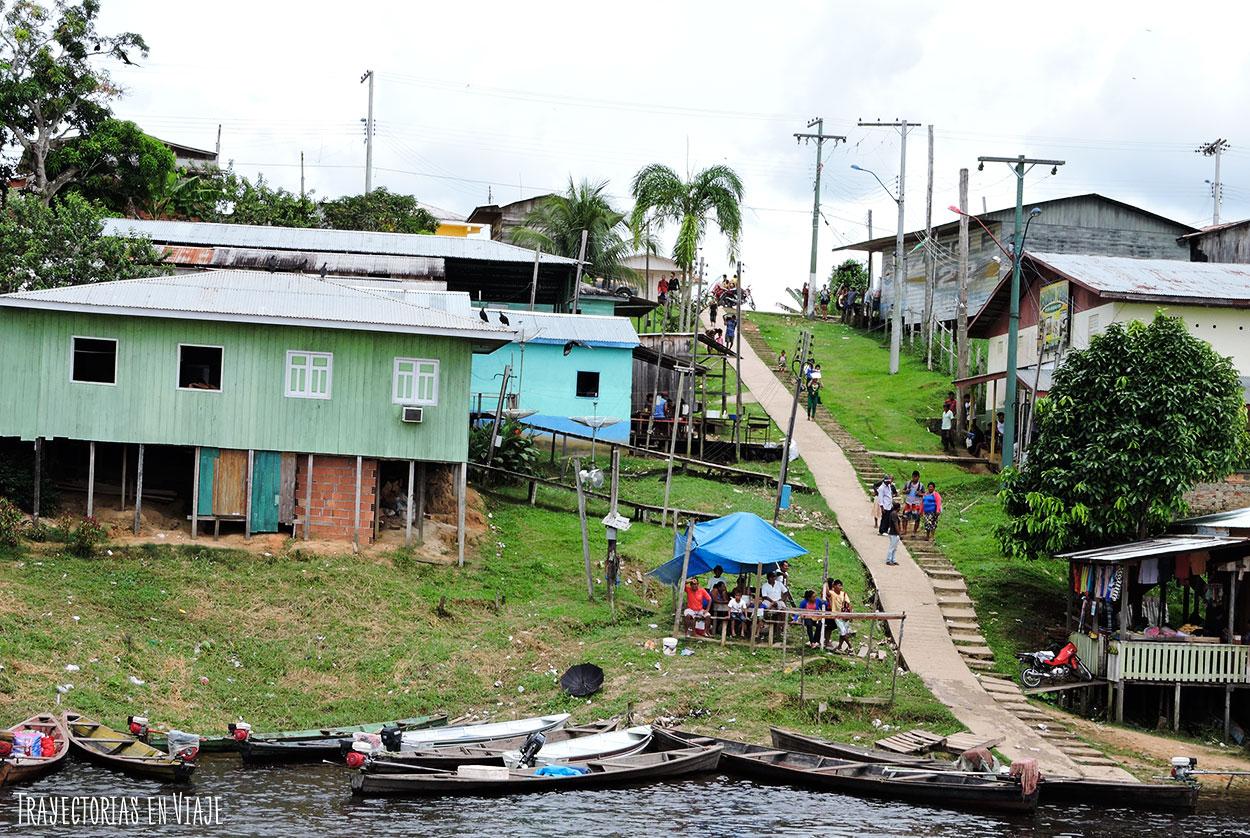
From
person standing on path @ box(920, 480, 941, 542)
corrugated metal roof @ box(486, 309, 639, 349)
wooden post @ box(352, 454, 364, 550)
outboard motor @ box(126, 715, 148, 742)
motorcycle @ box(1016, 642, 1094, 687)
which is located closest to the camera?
outboard motor @ box(126, 715, 148, 742)

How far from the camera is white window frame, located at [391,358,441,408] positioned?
2977 cm

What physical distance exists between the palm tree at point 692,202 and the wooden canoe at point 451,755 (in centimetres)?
2823

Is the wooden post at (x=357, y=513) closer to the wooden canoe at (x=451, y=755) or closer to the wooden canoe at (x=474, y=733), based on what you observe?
the wooden canoe at (x=474, y=733)

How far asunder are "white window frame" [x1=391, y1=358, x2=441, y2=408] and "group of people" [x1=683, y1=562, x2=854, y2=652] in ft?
23.2

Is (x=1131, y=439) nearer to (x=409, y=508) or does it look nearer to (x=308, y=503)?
(x=409, y=508)

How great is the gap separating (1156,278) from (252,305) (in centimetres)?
2484

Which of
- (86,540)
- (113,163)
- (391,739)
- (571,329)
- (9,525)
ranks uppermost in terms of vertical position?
(113,163)

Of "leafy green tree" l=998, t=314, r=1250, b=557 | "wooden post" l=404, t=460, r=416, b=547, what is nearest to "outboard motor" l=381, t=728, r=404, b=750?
"wooden post" l=404, t=460, r=416, b=547

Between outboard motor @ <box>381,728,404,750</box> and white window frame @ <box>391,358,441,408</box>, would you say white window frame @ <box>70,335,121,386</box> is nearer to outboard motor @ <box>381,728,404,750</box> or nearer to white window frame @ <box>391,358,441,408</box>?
white window frame @ <box>391,358,441,408</box>

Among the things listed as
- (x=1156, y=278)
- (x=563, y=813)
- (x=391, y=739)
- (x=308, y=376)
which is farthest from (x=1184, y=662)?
(x=308, y=376)

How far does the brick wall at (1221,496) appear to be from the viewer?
32719 mm

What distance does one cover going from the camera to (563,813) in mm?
19578

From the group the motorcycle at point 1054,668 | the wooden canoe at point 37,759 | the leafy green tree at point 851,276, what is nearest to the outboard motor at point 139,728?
the wooden canoe at point 37,759

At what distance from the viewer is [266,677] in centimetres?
2447
